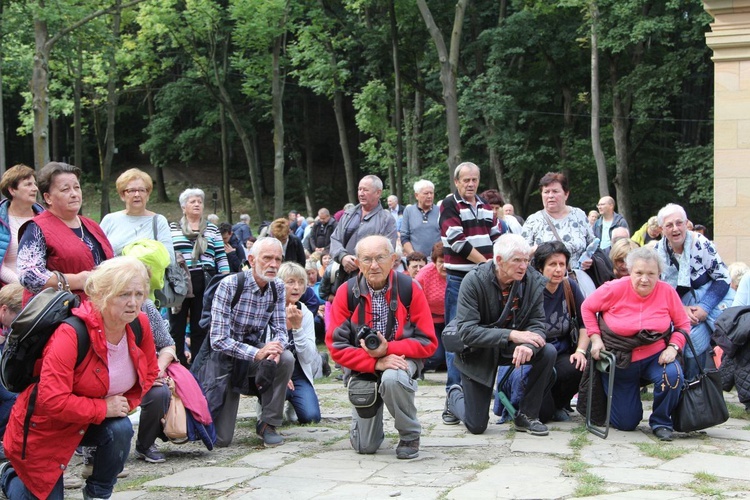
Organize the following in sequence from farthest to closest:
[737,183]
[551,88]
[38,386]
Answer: [551,88] < [737,183] < [38,386]

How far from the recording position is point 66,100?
36000 millimetres

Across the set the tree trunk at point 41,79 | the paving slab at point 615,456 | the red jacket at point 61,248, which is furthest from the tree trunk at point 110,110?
the paving slab at point 615,456

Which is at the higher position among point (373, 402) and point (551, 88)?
point (551, 88)

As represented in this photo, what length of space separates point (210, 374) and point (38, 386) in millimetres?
2363

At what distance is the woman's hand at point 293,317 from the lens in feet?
24.8

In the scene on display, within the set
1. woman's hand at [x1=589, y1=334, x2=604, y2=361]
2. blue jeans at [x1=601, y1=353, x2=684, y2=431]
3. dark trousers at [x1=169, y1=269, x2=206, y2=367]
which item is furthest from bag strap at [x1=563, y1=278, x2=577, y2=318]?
dark trousers at [x1=169, y1=269, x2=206, y2=367]

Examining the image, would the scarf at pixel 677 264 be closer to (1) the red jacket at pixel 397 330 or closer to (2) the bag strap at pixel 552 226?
(2) the bag strap at pixel 552 226

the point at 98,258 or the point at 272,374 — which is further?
the point at 272,374

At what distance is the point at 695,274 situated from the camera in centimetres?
797

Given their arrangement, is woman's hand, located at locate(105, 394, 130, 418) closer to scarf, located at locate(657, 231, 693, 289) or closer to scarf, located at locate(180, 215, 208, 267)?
scarf, located at locate(180, 215, 208, 267)

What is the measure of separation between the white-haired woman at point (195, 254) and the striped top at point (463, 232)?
2.35m

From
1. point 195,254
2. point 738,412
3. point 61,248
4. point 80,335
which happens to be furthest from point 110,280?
point 738,412

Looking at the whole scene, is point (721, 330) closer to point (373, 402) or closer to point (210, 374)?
point (373, 402)

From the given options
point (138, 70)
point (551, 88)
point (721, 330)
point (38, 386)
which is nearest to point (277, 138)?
point (138, 70)
